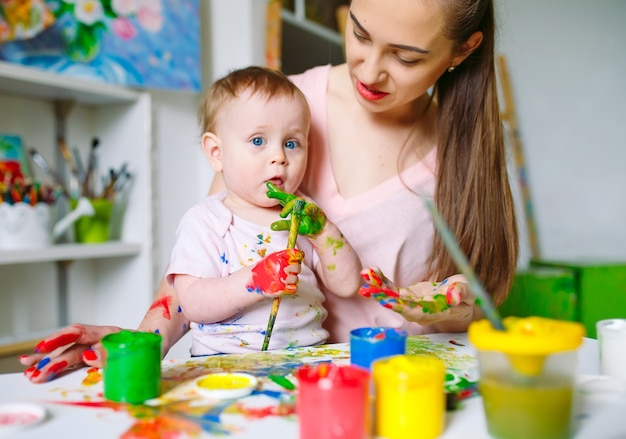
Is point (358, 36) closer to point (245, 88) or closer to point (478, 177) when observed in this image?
point (245, 88)

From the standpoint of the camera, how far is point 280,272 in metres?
0.92

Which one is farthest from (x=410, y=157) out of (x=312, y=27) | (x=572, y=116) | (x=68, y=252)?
(x=572, y=116)

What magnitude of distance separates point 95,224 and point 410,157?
1067 mm

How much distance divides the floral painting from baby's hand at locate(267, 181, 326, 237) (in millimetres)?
1083

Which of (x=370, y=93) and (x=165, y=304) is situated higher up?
(x=370, y=93)

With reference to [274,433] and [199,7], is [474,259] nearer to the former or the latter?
[274,433]

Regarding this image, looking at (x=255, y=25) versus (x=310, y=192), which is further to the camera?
(x=255, y=25)

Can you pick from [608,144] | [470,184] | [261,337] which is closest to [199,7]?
[470,184]

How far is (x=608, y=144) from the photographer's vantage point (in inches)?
122

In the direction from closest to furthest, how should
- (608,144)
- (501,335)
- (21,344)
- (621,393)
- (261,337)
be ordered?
(501,335), (621,393), (261,337), (21,344), (608,144)

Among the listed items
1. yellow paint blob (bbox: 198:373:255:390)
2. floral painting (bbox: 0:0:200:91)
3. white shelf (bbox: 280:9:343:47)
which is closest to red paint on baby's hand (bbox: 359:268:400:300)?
yellow paint blob (bbox: 198:373:255:390)

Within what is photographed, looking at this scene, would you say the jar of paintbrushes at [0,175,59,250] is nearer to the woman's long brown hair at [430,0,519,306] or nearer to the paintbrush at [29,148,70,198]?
the paintbrush at [29,148,70,198]

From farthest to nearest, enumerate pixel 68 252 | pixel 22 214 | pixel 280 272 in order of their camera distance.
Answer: pixel 68 252 → pixel 22 214 → pixel 280 272

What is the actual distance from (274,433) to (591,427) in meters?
0.36
